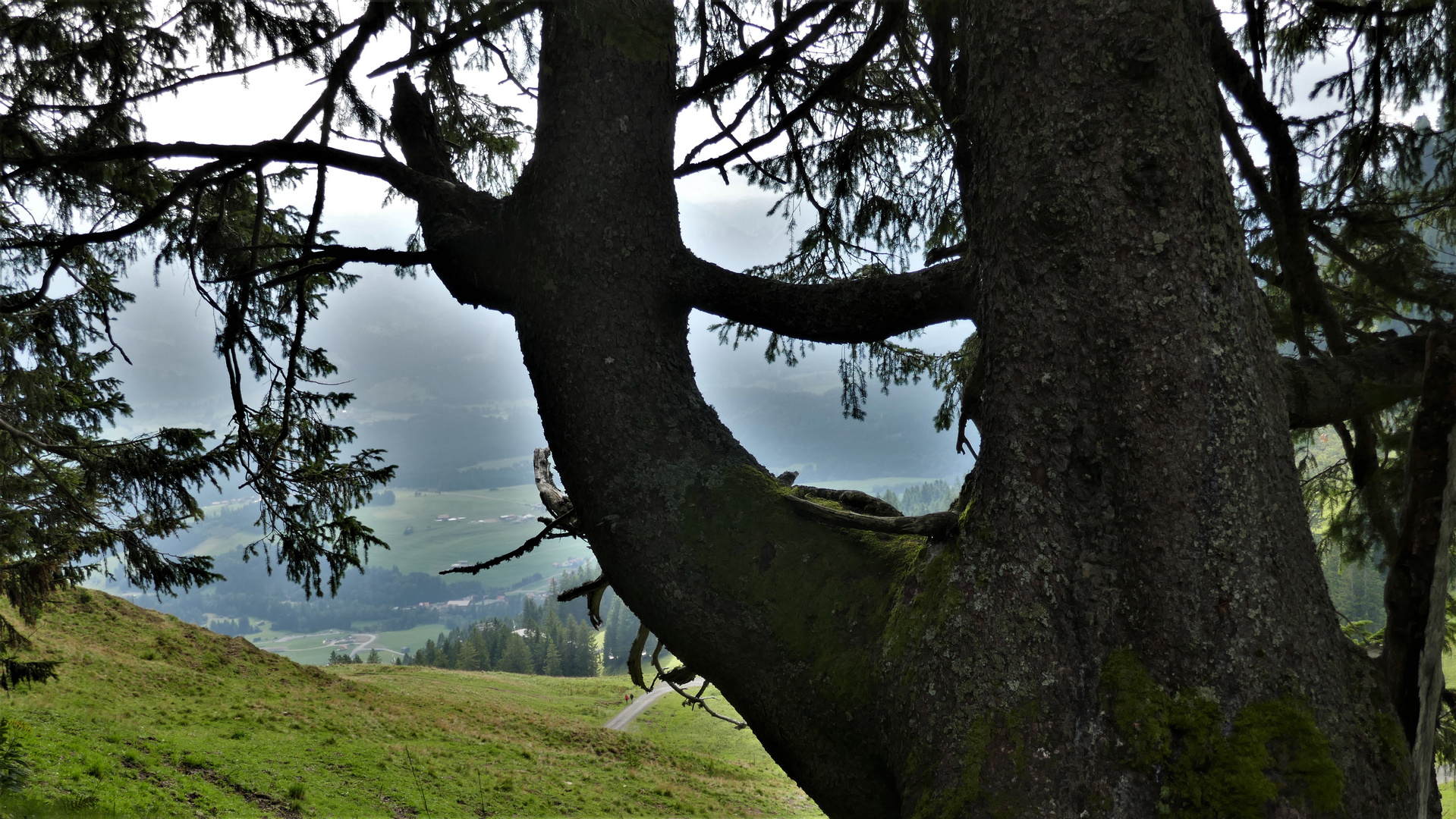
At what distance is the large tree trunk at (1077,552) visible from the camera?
138 cm

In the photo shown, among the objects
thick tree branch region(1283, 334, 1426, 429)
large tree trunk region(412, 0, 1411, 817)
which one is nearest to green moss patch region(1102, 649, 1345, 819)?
large tree trunk region(412, 0, 1411, 817)

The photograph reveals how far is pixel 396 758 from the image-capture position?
15.8 m

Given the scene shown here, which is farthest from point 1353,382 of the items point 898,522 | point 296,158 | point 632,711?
point 632,711

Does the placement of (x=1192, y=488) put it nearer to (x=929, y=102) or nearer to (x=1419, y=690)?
(x=1419, y=690)

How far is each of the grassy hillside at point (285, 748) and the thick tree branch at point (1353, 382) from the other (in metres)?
6.23

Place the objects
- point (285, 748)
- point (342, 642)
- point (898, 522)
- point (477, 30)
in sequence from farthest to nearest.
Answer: point (342, 642) < point (285, 748) < point (477, 30) < point (898, 522)

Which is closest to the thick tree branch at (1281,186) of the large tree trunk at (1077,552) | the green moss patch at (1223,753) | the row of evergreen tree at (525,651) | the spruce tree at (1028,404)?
the spruce tree at (1028,404)

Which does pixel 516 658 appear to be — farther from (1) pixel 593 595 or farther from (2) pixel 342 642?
(2) pixel 342 642

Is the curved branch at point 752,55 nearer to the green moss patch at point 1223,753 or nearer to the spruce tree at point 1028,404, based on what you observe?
the spruce tree at point 1028,404

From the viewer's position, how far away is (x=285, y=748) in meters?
14.7

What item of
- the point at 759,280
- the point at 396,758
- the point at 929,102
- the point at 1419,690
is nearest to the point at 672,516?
the point at 759,280

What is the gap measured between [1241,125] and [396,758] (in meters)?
18.6

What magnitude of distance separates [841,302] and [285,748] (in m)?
17.7

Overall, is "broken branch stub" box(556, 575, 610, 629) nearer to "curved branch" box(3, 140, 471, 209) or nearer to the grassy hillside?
"curved branch" box(3, 140, 471, 209)
